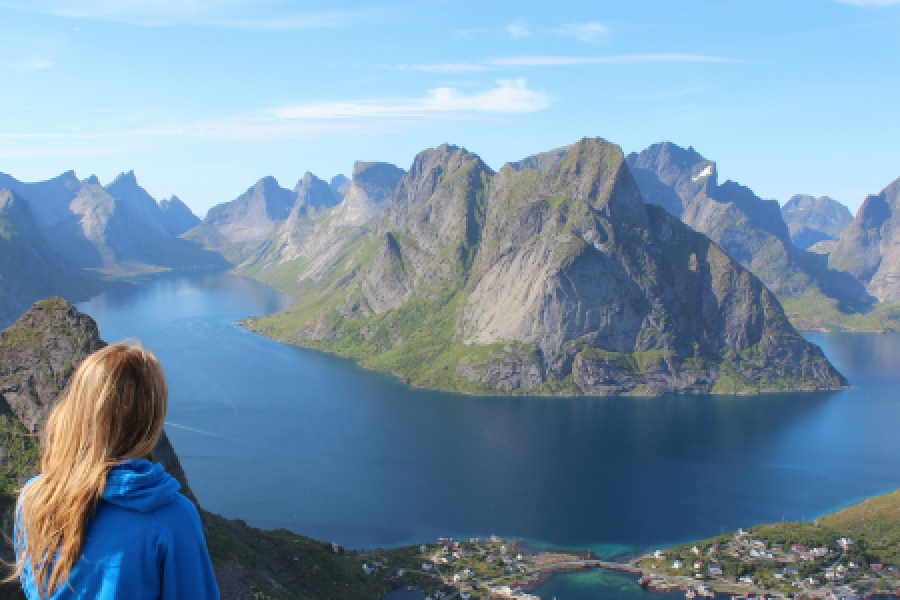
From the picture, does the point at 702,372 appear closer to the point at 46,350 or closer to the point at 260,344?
the point at 260,344

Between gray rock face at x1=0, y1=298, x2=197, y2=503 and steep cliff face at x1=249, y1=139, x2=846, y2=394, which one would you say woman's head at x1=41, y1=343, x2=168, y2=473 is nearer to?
gray rock face at x1=0, y1=298, x2=197, y2=503

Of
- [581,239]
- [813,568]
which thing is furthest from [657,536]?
[581,239]

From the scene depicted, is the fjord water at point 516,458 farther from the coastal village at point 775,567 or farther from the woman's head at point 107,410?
the woman's head at point 107,410

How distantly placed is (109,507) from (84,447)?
488mm

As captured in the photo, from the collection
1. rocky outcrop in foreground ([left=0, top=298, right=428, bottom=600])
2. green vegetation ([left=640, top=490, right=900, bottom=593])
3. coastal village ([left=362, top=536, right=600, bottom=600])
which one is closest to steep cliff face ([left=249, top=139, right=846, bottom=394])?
green vegetation ([left=640, top=490, right=900, bottom=593])

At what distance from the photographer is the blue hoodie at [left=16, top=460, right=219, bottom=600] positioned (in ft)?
14.6

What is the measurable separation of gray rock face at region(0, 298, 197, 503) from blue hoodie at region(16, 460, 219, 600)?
4979 cm

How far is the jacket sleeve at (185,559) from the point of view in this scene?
4.55 metres

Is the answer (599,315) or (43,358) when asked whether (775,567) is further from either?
(599,315)

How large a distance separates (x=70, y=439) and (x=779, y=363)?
182430 millimetres

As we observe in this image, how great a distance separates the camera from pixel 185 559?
15.1ft

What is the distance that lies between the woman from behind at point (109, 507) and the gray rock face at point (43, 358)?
49.7 m

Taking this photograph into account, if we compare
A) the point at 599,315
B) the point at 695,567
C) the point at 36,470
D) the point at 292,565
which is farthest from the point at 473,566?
the point at 599,315

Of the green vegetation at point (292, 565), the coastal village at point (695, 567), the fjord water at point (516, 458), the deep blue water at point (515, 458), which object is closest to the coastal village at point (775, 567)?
the coastal village at point (695, 567)
